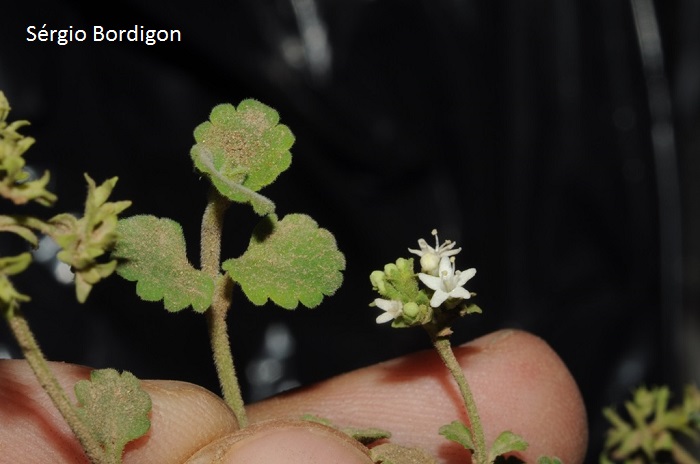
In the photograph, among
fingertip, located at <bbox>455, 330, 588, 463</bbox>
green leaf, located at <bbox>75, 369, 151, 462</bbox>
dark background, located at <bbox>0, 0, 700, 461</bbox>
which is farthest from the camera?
dark background, located at <bbox>0, 0, 700, 461</bbox>

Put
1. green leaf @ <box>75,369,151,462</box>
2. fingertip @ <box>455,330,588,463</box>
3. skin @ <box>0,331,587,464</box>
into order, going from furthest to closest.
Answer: fingertip @ <box>455,330,588,463</box> < skin @ <box>0,331,587,464</box> < green leaf @ <box>75,369,151,462</box>

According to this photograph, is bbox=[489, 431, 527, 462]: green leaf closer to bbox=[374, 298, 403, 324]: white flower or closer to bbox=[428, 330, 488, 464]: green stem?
bbox=[428, 330, 488, 464]: green stem

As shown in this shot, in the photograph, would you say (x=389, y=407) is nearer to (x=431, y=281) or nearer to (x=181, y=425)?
(x=181, y=425)

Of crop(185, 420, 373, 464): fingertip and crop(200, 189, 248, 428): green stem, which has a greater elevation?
crop(200, 189, 248, 428): green stem

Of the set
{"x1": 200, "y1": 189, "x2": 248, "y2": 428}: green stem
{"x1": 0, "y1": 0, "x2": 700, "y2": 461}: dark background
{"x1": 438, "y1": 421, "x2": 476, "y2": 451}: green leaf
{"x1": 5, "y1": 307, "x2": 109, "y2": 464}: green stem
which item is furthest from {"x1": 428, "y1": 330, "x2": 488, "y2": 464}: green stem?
{"x1": 0, "y1": 0, "x2": 700, "y2": 461}: dark background

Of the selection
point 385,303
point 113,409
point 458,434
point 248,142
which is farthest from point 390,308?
point 113,409

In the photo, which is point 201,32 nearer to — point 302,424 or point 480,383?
point 480,383

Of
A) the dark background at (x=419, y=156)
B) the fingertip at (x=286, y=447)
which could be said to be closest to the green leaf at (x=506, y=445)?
the fingertip at (x=286, y=447)
